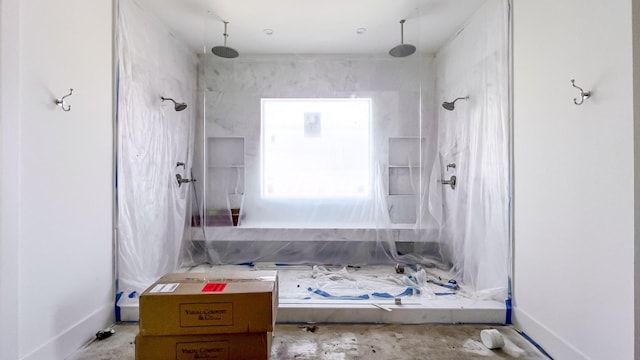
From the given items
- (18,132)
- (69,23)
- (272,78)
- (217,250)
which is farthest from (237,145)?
(18,132)

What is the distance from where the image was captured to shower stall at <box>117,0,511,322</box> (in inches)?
80.0

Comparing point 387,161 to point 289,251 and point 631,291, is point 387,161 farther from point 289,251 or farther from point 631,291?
point 631,291

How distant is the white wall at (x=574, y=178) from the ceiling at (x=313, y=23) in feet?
2.49

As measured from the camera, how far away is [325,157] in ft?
9.64

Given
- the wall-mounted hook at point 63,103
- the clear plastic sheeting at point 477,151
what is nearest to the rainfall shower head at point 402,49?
the clear plastic sheeting at point 477,151

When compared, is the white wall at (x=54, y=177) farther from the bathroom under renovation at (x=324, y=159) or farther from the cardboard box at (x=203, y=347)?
the cardboard box at (x=203, y=347)

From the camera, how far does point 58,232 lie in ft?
4.87

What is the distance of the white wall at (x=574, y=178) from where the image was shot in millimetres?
1147

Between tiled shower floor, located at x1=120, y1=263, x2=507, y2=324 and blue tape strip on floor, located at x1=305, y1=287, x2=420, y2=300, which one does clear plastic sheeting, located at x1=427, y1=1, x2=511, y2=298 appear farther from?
blue tape strip on floor, located at x1=305, y1=287, x2=420, y2=300

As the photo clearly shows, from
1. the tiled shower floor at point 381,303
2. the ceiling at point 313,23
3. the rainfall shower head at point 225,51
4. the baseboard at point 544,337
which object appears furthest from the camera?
the rainfall shower head at point 225,51

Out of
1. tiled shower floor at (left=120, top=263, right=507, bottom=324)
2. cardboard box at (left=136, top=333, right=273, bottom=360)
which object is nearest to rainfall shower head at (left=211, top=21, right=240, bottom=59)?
tiled shower floor at (left=120, top=263, right=507, bottom=324)

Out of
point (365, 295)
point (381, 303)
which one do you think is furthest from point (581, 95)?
point (365, 295)

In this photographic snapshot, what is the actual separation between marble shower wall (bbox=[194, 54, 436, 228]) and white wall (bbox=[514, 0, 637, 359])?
1002mm

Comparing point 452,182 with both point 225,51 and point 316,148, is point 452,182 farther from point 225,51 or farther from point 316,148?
point 225,51
